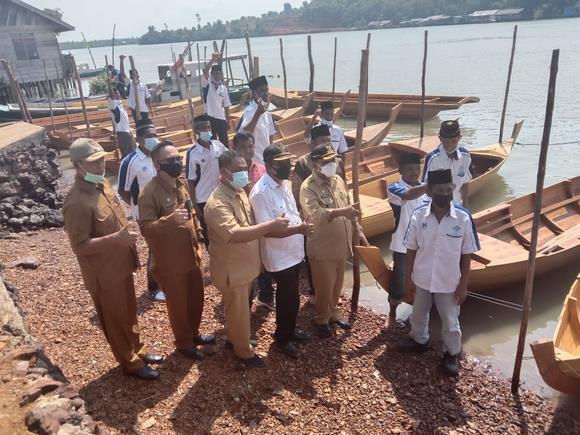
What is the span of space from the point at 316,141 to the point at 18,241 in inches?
219

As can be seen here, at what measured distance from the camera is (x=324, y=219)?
4.55 metres

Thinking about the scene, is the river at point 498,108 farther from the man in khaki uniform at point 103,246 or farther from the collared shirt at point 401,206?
the man in khaki uniform at point 103,246

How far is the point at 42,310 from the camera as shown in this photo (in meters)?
5.48

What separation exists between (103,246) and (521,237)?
6.24 metres

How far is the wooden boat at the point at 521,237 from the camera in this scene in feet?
19.2

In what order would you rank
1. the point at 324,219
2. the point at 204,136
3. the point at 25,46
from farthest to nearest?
1. the point at 25,46
2. the point at 204,136
3. the point at 324,219

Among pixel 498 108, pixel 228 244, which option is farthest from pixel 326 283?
pixel 498 108

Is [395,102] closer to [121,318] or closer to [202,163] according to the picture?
[202,163]

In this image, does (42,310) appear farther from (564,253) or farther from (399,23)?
(399,23)

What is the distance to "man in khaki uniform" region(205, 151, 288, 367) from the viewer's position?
3711mm

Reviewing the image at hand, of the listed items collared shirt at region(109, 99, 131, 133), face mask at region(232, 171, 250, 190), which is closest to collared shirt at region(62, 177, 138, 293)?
face mask at region(232, 171, 250, 190)

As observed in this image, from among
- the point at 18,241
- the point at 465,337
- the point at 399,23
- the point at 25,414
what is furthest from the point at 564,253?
the point at 399,23

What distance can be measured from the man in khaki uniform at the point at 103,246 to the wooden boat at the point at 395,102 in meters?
15.4

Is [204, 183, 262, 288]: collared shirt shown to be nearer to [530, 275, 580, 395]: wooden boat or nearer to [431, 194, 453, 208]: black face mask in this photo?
[431, 194, 453, 208]: black face mask
